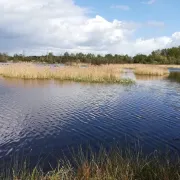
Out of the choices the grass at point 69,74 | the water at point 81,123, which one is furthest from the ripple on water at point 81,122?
the grass at point 69,74

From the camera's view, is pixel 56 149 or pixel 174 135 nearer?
pixel 56 149

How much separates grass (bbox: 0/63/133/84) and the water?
10369 millimetres

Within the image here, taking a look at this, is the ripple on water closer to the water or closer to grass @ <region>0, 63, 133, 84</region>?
the water

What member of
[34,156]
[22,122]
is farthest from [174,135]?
[22,122]

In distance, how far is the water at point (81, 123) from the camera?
8.62 meters

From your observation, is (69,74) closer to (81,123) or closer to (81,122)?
(81,122)

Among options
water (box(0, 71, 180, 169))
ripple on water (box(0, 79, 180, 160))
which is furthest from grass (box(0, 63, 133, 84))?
water (box(0, 71, 180, 169))

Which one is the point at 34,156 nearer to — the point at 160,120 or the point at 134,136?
the point at 134,136

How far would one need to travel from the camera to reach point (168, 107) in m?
15.2

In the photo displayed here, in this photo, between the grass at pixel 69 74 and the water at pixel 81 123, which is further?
the grass at pixel 69 74

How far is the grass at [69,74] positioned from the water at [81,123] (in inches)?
408

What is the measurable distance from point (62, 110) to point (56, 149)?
552 centimetres

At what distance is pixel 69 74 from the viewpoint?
96.2 feet

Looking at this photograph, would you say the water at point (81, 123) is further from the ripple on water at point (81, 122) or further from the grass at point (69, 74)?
the grass at point (69, 74)
